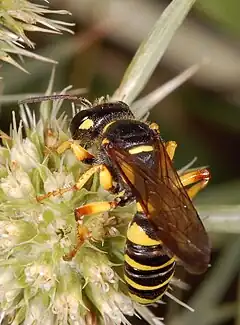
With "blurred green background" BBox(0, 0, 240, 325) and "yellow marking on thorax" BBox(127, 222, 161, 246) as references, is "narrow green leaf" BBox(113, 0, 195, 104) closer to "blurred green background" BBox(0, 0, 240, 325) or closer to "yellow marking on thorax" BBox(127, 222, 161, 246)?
"blurred green background" BBox(0, 0, 240, 325)

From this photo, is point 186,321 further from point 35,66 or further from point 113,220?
point 35,66

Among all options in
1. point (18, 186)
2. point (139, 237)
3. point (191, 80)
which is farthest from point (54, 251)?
point (191, 80)

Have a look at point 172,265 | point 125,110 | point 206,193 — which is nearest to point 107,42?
point 206,193

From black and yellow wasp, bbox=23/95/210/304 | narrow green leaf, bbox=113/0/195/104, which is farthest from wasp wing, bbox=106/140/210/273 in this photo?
narrow green leaf, bbox=113/0/195/104

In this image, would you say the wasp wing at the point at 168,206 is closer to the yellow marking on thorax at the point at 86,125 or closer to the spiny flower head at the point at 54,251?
the yellow marking on thorax at the point at 86,125

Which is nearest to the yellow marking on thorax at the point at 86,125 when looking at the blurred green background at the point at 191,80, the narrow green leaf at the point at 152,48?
the narrow green leaf at the point at 152,48

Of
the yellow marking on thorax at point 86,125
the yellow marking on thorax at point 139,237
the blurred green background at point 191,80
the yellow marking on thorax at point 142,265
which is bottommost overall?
the blurred green background at point 191,80

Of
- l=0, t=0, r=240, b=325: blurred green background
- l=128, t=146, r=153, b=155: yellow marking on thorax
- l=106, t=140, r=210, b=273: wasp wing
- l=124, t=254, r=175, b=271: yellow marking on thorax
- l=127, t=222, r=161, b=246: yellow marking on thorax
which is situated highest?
l=128, t=146, r=153, b=155: yellow marking on thorax

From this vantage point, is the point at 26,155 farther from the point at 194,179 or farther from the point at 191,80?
the point at 191,80
